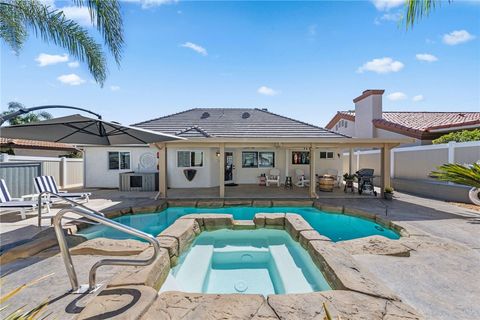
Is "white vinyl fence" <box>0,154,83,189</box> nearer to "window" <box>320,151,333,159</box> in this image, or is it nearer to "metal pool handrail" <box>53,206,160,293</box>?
"metal pool handrail" <box>53,206,160,293</box>

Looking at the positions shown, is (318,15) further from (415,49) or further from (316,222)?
(316,222)

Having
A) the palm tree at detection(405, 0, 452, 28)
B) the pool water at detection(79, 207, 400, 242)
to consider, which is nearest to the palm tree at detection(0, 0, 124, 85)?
the pool water at detection(79, 207, 400, 242)

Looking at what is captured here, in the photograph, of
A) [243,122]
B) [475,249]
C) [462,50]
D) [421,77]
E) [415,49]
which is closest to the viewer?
[475,249]

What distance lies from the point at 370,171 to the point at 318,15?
7.25 metres

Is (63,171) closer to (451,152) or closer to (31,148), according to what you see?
(31,148)

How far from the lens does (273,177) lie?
45.4 feet

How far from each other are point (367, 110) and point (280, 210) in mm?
11908

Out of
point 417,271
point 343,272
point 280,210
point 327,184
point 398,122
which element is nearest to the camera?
point 343,272

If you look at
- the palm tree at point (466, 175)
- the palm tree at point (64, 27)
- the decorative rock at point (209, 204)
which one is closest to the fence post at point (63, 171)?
the palm tree at point (64, 27)

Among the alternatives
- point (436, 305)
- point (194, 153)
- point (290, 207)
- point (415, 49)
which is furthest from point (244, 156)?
point (436, 305)

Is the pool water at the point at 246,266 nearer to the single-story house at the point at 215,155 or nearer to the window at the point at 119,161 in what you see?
the single-story house at the point at 215,155

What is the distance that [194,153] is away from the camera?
514 inches

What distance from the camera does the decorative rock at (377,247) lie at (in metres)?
4.52

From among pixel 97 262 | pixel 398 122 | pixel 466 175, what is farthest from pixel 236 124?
pixel 97 262
